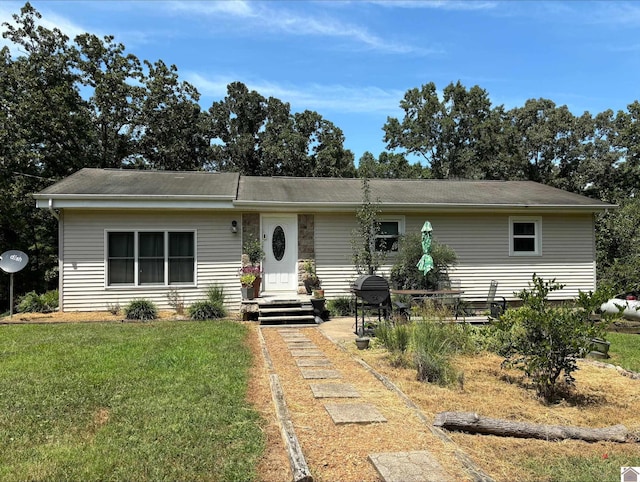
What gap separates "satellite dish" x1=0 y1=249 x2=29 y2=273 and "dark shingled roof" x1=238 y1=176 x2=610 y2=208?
545cm

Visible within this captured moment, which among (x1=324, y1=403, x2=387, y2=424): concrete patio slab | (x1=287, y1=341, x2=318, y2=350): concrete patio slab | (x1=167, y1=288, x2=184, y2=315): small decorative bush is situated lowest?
(x1=287, y1=341, x2=318, y2=350): concrete patio slab

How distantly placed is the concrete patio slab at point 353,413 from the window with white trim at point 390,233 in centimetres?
816

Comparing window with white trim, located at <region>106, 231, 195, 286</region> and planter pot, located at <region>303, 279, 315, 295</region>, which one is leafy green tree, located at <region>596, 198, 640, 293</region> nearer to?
planter pot, located at <region>303, 279, 315, 295</region>

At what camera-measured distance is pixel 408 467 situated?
2.98 meters

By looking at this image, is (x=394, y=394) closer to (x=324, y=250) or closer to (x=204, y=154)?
(x=324, y=250)

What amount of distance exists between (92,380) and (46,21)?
23.2 meters

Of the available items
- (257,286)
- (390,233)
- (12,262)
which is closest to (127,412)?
(257,286)

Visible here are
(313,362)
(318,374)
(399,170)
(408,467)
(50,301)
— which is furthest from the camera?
(399,170)

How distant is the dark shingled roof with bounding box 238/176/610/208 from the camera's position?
12.2m

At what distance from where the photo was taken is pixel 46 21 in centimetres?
2184

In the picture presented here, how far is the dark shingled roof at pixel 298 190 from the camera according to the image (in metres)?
11.3

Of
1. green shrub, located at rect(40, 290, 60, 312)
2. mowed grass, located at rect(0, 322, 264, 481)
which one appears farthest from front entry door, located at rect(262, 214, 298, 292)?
green shrub, located at rect(40, 290, 60, 312)

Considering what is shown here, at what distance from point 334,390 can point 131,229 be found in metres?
8.13

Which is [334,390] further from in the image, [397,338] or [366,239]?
[366,239]
